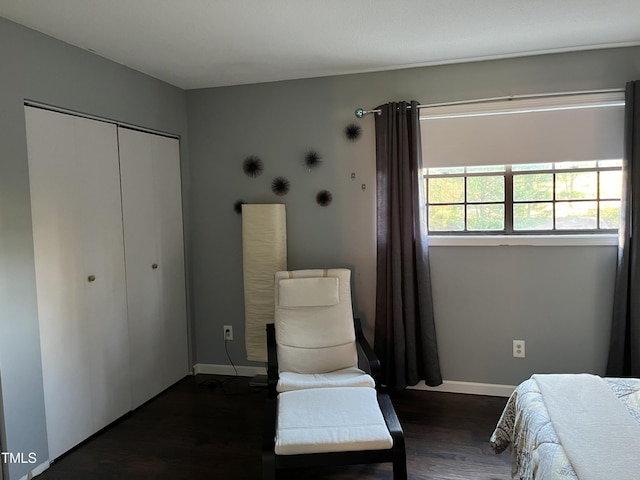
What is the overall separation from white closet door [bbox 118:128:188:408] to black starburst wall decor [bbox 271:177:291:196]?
801 mm

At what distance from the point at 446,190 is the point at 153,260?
2.26 metres

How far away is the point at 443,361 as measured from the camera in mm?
3367

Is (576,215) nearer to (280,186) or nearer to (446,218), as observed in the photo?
(446,218)

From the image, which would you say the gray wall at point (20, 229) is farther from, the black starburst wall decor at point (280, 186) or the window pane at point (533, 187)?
the window pane at point (533, 187)

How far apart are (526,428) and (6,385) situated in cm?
245

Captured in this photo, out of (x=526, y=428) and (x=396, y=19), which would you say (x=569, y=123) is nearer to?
(x=396, y=19)

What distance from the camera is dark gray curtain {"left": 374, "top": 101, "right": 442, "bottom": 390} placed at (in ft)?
10.5

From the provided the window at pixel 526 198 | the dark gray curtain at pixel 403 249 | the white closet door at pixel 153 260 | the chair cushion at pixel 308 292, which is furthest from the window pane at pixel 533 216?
the white closet door at pixel 153 260

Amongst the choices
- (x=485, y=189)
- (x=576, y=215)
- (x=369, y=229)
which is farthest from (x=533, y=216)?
(x=369, y=229)

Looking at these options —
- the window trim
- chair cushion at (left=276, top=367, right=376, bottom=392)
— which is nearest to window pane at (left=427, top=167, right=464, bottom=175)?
the window trim

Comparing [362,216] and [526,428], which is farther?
[362,216]

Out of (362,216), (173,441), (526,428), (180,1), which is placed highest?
(180,1)

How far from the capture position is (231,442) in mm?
2756

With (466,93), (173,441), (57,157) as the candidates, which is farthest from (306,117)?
(173,441)
